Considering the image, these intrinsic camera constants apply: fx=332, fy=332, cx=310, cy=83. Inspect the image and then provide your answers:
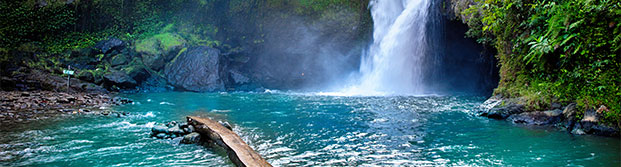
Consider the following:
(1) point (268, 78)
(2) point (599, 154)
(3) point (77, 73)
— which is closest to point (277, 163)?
(2) point (599, 154)

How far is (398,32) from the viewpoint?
20.3m

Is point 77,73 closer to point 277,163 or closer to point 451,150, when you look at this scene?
point 277,163

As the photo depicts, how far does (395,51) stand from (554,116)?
1347cm

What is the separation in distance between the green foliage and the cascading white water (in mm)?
9596

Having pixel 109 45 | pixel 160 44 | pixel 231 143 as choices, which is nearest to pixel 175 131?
pixel 231 143

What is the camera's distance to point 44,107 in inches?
417

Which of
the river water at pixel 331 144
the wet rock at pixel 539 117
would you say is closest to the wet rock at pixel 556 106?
the wet rock at pixel 539 117

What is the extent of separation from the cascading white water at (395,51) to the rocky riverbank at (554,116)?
9599mm

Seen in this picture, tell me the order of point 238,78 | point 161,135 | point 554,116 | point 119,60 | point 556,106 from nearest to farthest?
point 161,135
point 554,116
point 556,106
point 119,60
point 238,78

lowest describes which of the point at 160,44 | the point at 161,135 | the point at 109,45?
the point at 161,135

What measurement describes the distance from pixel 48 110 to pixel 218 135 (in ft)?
24.7

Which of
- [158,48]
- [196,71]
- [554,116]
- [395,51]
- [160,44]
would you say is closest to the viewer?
[554,116]

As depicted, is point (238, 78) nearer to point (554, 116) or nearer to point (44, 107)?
point (44, 107)

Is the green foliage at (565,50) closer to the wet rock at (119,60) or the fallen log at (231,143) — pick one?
the fallen log at (231,143)
